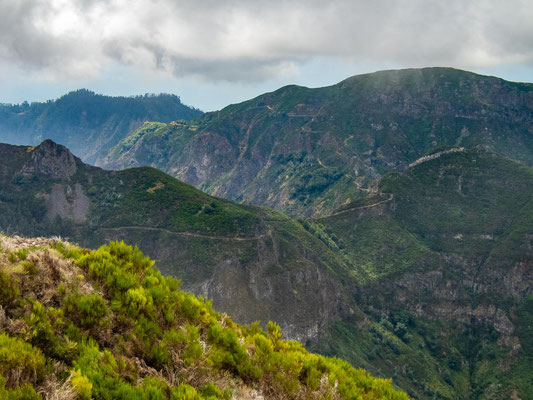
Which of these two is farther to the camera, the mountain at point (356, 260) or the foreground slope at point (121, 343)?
the mountain at point (356, 260)

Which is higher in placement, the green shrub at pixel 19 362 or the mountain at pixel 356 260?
the green shrub at pixel 19 362

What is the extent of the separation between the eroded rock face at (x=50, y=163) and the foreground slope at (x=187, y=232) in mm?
373

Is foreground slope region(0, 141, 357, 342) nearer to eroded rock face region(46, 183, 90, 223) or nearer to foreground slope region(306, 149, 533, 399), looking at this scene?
eroded rock face region(46, 183, 90, 223)

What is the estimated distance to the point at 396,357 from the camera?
127312 mm

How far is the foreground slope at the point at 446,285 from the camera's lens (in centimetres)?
12238

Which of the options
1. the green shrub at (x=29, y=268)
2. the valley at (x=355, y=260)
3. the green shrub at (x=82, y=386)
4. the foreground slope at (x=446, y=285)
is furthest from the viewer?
the foreground slope at (x=446, y=285)

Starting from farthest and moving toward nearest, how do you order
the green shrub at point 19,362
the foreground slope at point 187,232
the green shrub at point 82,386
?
the foreground slope at point 187,232, the green shrub at point 82,386, the green shrub at point 19,362

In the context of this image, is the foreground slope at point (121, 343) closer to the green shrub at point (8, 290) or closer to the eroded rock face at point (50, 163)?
the green shrub at point (8, 290)

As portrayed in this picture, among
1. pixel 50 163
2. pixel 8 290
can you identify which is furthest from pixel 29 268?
pixel 50 163

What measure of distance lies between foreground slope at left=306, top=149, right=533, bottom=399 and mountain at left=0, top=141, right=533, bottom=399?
50 cm

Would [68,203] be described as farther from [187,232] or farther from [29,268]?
[29,268]

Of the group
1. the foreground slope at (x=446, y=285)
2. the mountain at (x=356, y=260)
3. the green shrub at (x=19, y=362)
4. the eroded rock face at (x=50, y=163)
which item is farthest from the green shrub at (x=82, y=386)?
the eroded rock face at (x=50, y=163)

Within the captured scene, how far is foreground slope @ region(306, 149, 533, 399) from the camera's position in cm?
12238

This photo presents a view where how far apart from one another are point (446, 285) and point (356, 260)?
37.3 meters
